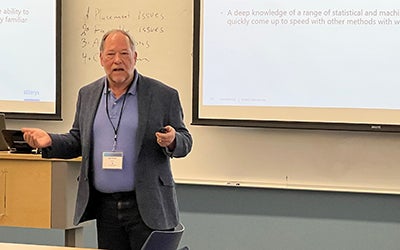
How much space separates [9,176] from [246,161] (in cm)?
144

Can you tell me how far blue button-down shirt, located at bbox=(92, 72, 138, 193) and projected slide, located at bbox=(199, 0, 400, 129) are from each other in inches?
48.3

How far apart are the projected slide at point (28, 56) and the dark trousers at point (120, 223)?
1684 millimetres

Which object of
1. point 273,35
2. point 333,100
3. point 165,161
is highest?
point 273,35

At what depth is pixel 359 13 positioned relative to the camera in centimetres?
407

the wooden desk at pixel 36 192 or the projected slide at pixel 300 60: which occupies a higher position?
the projected slide at pixel 300 60

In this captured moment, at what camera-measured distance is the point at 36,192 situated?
371 cm

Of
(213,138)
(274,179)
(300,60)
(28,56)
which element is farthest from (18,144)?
(300,60)

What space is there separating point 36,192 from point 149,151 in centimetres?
96

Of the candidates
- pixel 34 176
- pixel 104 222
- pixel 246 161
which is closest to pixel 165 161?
pixel 104 222

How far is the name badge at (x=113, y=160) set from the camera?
3.04 m

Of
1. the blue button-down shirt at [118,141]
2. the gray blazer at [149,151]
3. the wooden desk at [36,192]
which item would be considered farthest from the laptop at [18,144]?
the blue button-down shirt at [118,141]

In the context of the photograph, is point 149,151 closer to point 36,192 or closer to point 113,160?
point 113,160

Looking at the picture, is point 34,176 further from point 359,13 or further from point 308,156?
point 359,13

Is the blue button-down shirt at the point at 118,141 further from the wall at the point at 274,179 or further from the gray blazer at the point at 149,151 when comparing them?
the wall at the point at 274,179
